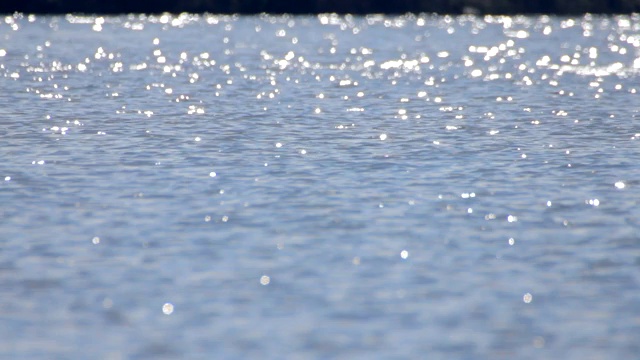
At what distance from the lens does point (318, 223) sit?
65.8 feet

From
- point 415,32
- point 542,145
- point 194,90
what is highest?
point 542,145

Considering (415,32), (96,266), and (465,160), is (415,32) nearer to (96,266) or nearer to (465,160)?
(465,160)

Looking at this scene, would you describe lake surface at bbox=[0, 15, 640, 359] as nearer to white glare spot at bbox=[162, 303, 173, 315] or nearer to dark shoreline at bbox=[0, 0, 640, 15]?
white glare spot at bbox=[162, 303, 173, 315]

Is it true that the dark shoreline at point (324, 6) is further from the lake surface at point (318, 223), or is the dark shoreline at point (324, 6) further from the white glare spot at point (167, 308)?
the white glare spot at point (167, 308)

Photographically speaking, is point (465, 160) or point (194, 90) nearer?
point (465, 160)

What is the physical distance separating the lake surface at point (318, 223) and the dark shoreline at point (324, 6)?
266 feet

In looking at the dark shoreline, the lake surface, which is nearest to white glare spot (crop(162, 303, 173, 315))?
the lake surface

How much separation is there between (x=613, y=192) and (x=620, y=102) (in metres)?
20.4

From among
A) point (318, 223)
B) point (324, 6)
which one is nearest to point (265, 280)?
point (318, 223)

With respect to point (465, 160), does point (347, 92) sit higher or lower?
lower

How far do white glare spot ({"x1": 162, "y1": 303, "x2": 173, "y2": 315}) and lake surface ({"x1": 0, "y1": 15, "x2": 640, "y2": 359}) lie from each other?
0.04 m

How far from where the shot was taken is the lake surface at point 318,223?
14.2 metres

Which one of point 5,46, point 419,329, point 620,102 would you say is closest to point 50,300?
point 419,329

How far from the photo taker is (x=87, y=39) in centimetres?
8925
